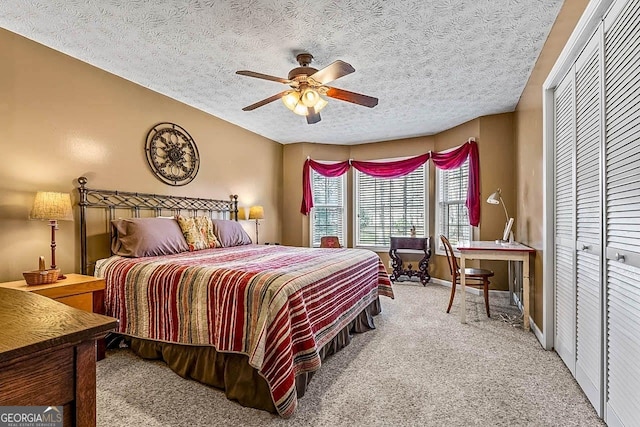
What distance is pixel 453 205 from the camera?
536 cm

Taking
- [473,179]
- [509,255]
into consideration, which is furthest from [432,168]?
[509,255]

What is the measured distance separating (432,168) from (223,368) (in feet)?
15.4

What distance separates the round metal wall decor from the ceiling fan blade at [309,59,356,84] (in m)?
2.19

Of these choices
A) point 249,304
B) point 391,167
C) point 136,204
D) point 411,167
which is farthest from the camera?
point 391,167

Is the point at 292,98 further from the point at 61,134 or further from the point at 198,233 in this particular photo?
the point at 61,134

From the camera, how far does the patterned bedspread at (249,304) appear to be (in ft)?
6.21

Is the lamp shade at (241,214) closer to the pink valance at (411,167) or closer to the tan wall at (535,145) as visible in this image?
the pink valance at (411,167)

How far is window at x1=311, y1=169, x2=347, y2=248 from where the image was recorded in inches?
251

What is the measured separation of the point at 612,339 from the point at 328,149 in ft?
16.9

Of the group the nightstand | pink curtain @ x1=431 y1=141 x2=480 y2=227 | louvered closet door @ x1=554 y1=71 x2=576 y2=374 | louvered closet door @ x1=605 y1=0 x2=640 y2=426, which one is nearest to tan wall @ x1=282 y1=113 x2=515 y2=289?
pink curtain @ x1=431 y1=141 x2=480 y2=227

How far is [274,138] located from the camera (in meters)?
5.94

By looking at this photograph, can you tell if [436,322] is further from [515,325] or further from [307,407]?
[307,407]

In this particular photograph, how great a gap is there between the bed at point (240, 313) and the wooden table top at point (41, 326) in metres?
1.19

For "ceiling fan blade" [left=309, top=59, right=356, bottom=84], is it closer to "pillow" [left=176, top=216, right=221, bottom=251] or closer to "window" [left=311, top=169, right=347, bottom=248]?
"pillow" [left=176, top=216, right=221, bottom=251]
